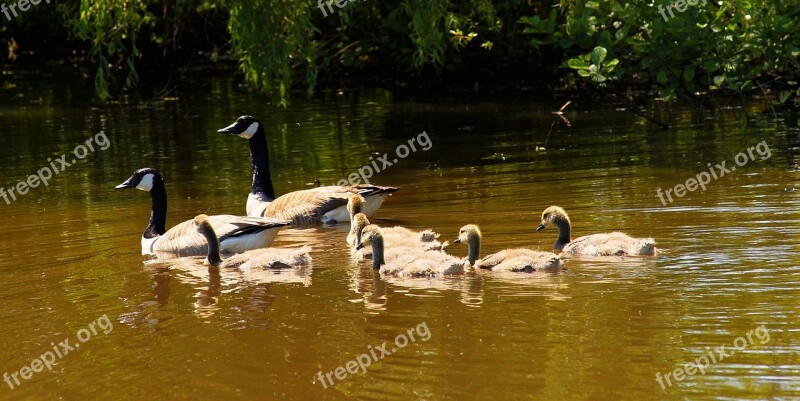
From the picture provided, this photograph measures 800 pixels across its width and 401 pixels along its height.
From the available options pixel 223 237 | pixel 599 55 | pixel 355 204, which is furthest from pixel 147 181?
pixel 599 55

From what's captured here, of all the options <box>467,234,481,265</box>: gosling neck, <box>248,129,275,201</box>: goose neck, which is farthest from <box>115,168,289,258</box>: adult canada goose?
<box>248,129,275,201</box>: goose neck

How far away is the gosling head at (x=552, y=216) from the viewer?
38.0 feet

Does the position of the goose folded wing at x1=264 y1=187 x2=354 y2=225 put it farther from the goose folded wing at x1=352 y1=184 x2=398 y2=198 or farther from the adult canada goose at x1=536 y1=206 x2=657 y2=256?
the adult canada goose at x1=536 y1=206 x2=657 y2=256

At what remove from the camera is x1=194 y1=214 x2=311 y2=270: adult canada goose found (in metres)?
11.2

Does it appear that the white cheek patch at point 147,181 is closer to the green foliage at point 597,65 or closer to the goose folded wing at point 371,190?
the goose folded wing at point 371,190

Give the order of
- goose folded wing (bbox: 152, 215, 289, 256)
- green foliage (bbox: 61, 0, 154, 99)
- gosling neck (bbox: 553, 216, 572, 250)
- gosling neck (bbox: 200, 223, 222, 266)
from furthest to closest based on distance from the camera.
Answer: green foliage (bbox: 61, 0, 154, 99) → goose folded wing (bbox: 152, 215, 289, 256) → gosling neck (bbox: 200, 223, 222, 266) → gosling neck (bbox: 553, 216, 572, 250)

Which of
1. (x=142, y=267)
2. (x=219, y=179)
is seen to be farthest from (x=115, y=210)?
(x=142, y=267)

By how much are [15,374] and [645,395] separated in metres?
4.43

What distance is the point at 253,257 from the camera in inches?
449

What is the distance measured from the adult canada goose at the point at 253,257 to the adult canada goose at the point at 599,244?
2426 millimetres

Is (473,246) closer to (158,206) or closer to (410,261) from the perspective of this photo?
(410,261)

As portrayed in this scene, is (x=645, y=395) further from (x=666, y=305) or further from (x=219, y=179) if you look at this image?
(x=219, y=179)

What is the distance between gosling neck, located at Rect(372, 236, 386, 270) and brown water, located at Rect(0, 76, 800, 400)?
0.12m

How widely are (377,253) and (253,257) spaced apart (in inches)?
51.4
